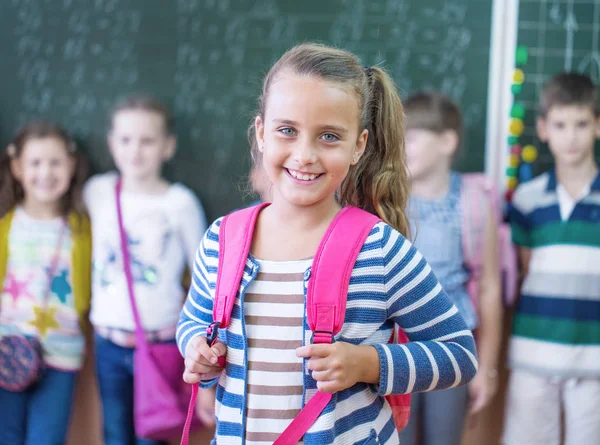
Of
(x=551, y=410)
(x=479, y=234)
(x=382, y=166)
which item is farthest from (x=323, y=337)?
(x=551, y=410)

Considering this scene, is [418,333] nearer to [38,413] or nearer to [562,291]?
[562,291]

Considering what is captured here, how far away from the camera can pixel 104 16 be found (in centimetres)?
255

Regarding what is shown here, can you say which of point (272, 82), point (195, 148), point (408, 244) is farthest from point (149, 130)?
point (408, 244)

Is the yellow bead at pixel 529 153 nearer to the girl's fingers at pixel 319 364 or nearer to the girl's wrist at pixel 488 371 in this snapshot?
the girl's wrist at pixel 488 371

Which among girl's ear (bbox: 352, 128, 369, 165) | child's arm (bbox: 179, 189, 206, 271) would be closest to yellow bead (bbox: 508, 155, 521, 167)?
child's arm (bbox: 179, 189, 206, 271)

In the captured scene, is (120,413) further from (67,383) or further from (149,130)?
(149,130)

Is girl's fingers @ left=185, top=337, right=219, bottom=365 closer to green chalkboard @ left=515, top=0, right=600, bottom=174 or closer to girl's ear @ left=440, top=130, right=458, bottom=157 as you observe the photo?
girl's ear @ left=440, top=130, right=458, bottom=157

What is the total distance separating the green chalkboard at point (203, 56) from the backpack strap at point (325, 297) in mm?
1395

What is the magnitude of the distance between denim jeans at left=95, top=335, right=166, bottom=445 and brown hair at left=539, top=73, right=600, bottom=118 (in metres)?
1.60

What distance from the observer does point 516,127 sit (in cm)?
251

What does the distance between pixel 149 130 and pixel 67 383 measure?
890mm

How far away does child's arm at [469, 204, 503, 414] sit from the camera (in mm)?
2320

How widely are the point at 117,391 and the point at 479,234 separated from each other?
4.22ft

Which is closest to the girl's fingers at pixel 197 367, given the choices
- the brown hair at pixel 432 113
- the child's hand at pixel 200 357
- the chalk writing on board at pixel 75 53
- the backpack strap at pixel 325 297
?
the child's hand at pixel 200 357
